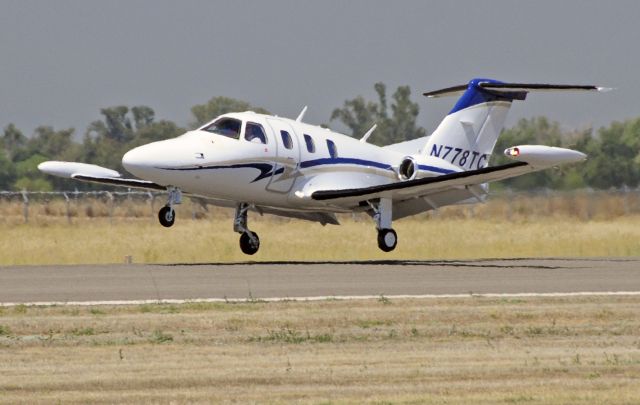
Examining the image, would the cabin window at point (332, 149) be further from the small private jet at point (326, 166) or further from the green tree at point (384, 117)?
the green tree at point (384, 117)

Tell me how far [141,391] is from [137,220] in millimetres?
34016

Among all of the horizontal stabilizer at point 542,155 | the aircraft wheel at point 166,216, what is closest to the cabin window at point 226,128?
the aircraft wheel at point 166,216

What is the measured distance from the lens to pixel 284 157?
29094 mm

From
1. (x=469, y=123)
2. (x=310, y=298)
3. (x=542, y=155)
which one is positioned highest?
(x=469, y=123)

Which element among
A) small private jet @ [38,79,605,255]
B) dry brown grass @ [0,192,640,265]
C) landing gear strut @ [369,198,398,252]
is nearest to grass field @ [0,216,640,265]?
dry brown grass @ [0,192,640,265]

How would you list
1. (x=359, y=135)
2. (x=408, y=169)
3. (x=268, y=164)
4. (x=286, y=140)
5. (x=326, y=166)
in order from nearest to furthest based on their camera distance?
(x=268, y=164)
(x=286, y=140)
(x=326, y=166)
(x=408, y=169)
(x=359, y=135)

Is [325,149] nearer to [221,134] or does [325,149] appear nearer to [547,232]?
[221,134]

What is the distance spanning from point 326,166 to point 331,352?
1603 centimetres

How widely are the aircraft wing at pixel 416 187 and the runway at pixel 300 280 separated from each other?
185 cm

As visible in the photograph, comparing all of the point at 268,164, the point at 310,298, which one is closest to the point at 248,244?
the point at 268,164

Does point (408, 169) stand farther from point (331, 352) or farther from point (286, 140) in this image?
point (331, 352)

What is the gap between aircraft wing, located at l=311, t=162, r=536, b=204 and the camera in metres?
28.0

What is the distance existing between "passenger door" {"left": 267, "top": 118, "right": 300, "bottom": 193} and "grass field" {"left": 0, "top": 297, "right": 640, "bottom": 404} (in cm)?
1017

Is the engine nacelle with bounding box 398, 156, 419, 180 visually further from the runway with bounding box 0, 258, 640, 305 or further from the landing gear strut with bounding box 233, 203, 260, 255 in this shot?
the runway with bounding box 0, 258, 640, 305
